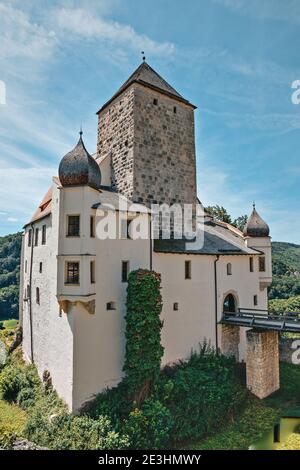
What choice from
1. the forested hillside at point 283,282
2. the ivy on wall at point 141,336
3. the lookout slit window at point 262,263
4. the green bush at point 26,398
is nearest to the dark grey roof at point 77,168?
the ivy on wall at point 141,336

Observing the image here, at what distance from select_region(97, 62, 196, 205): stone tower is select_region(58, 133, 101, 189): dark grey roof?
4.09 m

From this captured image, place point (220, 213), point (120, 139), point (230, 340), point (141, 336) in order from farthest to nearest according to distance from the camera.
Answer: point (220, 213) → point (120, 139) → point (230, 340) → point (141, 336)

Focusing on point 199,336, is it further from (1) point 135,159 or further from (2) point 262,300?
(1) point 135,159

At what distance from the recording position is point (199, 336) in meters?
17.4

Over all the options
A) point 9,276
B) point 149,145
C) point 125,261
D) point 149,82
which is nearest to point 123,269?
point 125,261

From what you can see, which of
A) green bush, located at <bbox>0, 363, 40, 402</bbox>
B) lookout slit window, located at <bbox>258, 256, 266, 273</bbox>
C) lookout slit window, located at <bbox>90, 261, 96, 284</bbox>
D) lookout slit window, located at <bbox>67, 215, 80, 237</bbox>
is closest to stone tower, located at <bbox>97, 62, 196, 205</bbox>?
lookout slit window, located at <bbox>67, 215, 80, 237</bbox>

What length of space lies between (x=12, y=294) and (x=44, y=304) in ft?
154

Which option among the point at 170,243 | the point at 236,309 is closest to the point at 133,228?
the point at 170,243

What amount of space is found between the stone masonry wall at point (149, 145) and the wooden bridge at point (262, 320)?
305 inches

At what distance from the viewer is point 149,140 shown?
18531mm

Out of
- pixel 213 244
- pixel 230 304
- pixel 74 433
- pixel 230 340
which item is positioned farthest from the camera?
pixel 230 304

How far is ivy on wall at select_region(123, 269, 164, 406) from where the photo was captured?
529 inches

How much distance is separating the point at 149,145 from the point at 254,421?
15.2m

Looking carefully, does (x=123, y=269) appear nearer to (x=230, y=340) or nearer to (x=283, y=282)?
(x=230, y=340)
